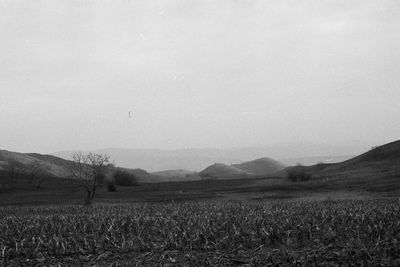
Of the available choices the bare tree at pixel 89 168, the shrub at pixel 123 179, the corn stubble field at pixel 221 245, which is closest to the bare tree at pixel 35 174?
the shrub at pixel 123 179

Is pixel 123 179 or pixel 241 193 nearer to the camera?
pixel 241 193

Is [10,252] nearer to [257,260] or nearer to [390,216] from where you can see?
[257,260]

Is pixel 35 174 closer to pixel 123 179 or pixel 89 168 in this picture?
pixel 123 179

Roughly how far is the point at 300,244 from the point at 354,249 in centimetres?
211

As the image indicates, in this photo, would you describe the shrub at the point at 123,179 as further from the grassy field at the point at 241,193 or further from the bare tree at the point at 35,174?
the bare tree at the point at 35,174

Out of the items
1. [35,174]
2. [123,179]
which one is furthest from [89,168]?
[35,174]

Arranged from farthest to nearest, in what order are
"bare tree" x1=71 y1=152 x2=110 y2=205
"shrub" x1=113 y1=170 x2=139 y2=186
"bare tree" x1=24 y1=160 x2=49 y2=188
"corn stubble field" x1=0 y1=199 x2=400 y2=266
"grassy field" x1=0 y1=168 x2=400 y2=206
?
"bare tree" x1=24 y1=160 x2=49 y2=188
"shrub" x1=113 y1=170 x2=139 y2=186
"grassy field" x1=0 y1=168 x2=400 y2=206
"bare tree" x1=71 y1=152 x2=110 y2=205
"corn stubble field" x1=0 y1=199 x2=400 y2=266

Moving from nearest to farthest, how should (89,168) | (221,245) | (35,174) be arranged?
(221,245) < (89,168) < (35,174)

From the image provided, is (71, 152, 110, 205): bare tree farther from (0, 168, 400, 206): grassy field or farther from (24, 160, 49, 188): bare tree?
(24, 160, 49, 188): bare tree

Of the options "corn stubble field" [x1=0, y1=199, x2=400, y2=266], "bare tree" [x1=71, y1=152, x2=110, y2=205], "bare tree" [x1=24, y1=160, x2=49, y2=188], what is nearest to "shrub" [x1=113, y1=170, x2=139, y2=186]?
"bare tree" [x1=24, y1=160, x2=49, y2=188]

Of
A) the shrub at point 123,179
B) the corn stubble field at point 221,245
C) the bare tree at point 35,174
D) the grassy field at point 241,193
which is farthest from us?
the bare tree at point 35,174

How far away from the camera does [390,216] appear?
52.4 ft

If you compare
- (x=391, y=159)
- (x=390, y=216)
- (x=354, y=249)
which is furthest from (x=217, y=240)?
(x=391, y=159)

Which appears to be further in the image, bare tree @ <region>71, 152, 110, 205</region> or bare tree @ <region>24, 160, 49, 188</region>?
bare tree @ <region>24, 160, 49, 188</region>
